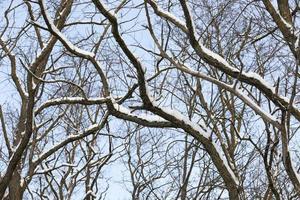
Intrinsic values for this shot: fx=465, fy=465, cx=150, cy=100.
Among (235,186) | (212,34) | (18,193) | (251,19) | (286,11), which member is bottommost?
(235,186)

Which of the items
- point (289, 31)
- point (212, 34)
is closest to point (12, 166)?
point (289, 31)

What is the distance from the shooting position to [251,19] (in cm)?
791

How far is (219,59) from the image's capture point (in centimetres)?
565

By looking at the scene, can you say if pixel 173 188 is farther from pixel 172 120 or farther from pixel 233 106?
pixel 172 120

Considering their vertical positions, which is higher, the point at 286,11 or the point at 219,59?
the point at 286,11

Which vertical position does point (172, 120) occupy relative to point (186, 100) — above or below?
below

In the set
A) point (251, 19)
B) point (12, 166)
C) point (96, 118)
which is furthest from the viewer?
point (96, 118)

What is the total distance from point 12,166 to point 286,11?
473 centimetres

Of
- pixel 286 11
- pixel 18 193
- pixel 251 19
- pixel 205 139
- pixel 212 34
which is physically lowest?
pixel 205 139

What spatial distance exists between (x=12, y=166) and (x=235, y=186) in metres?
3.47

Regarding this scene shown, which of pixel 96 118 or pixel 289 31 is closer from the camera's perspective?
pixel 289 31

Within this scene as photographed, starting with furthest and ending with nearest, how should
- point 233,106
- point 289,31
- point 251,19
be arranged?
point 233,106, point 251,19, point 289,31

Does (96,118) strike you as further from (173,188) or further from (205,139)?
(205,139)

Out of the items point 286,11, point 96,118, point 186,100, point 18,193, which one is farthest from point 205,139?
point 96,118
